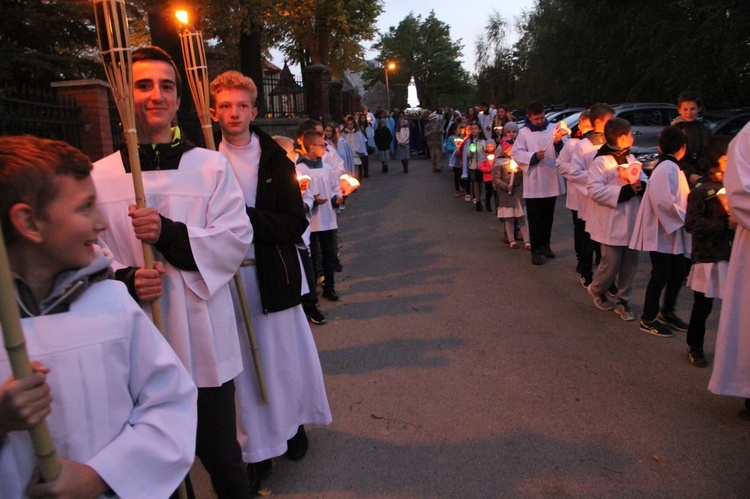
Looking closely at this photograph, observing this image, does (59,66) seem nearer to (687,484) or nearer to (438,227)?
(438,227)

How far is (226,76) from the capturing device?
148 inches

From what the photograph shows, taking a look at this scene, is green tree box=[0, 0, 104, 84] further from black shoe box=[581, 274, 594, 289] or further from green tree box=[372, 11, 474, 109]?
green tree box=[372, 11, 474, 109]

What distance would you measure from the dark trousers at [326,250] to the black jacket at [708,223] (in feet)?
13.5

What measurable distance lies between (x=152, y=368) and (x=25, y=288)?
37 centimetres

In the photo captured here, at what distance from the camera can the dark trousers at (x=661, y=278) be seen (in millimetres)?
5891

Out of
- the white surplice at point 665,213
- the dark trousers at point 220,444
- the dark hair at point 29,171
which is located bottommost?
the dark trousers at point 220,444

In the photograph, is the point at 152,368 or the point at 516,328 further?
the point at 516,328

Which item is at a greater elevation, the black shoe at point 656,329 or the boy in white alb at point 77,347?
the boy in white alb at point 77,347

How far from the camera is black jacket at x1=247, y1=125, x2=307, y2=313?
3.51 m

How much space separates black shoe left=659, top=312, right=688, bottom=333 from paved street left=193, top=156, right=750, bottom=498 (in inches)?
6.3

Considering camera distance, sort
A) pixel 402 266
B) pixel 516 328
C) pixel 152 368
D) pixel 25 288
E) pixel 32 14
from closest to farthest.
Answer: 1. pixel 25 288
2. pixel 152 368
3. pixel 516 328
4. pixel 402 266
5. pixel 32 14

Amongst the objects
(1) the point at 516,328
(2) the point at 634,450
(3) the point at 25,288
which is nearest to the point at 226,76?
(3) the point at 25,288

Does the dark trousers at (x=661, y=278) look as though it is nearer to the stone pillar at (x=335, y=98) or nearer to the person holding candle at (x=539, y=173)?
the person holding candle at (x=539, y=173)


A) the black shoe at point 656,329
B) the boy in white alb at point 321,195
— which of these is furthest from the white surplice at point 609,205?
the boy in white alb at point 321,195
